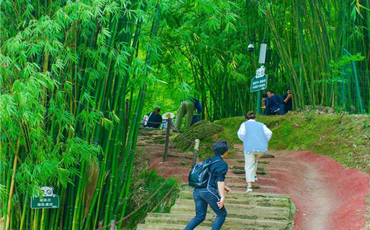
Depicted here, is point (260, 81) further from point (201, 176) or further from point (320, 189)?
point (201, 176)

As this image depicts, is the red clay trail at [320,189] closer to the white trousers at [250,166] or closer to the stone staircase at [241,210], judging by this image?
the stone staircase at [241,210]

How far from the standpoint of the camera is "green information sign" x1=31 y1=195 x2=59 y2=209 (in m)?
5.72

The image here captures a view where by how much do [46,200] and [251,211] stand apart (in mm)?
2406

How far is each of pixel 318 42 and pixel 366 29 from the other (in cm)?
99

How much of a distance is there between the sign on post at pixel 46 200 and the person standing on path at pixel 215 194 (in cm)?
191

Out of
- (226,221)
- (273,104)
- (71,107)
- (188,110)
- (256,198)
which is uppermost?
(71,107)

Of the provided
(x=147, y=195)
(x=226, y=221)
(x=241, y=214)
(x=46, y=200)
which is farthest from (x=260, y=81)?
(x=46, y=200)

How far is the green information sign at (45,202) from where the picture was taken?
18.8 ft

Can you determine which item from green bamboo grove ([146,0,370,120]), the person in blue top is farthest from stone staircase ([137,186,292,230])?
the person in blue top

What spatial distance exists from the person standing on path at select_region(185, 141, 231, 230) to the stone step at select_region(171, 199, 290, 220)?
1168 mm

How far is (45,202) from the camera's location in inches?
228

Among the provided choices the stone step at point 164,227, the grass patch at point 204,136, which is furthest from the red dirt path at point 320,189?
the stone step at point 164,227

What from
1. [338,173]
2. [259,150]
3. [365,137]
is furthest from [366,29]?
[259,150]

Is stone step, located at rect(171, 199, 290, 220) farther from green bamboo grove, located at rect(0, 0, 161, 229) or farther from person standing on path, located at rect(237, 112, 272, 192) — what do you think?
green bamboo grove, located at rect(0, 0, 161, 229)
